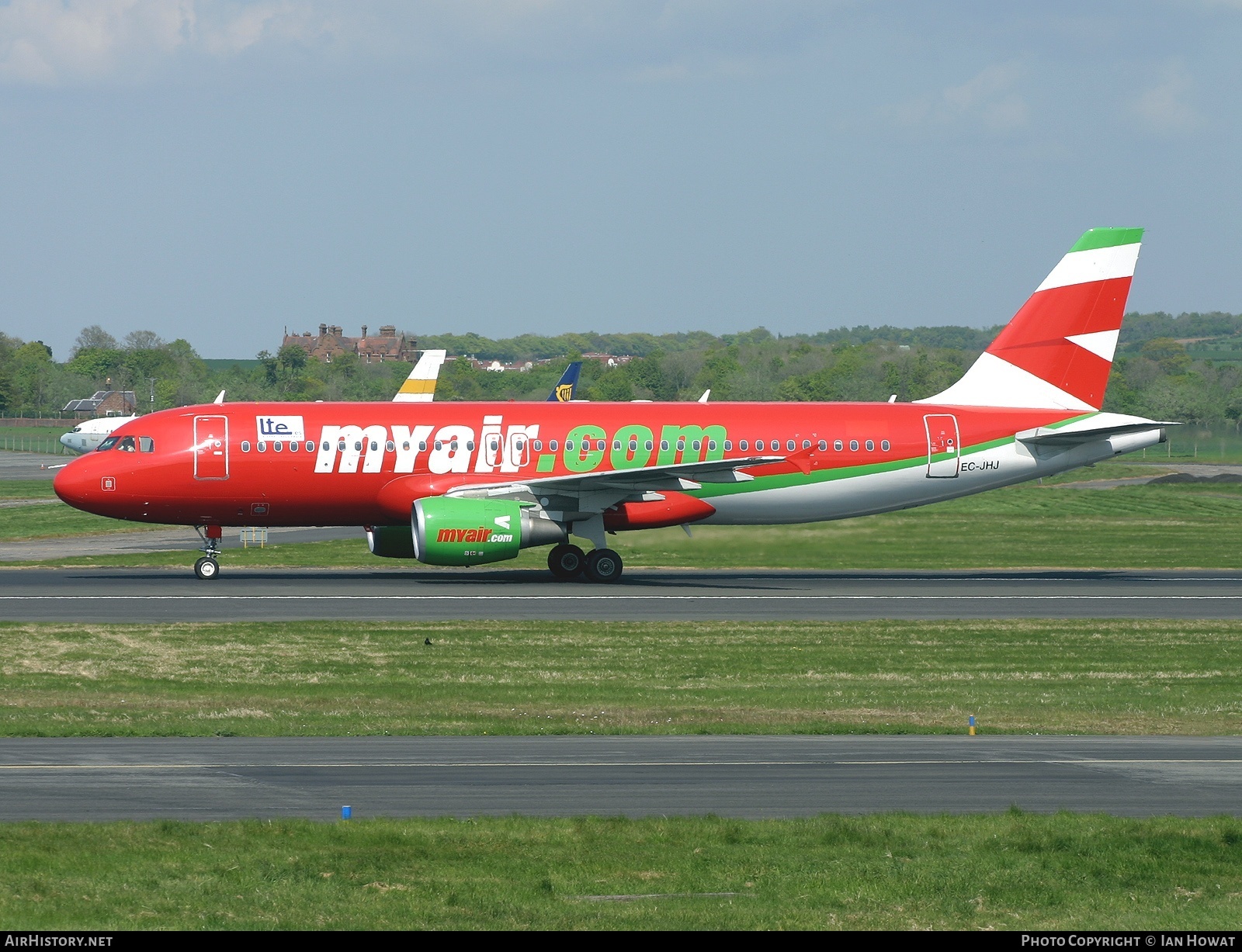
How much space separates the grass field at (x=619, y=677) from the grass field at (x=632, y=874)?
588 centimetres

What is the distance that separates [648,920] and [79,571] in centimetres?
3222

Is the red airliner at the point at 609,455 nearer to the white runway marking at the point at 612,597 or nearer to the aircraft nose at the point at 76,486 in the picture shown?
the aircraft nose at the point at 76,486

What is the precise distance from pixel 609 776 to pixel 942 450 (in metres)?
24.6

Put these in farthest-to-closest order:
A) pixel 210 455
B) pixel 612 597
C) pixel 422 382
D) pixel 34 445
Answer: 1. pixel 34 445
2. pixel 422 382
3. pixel 210 455
4. pixel 612 597

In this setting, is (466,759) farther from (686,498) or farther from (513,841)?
(686,498)

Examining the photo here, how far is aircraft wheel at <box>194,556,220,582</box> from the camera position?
37.0 metres

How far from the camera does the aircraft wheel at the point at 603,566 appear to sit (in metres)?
37.7

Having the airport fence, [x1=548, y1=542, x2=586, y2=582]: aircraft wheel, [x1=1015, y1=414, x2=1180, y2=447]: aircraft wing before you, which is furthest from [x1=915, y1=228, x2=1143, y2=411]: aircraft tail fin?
the airport fence

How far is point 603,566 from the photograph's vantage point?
37688mm

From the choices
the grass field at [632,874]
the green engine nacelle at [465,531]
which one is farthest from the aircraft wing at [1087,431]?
Answer: the grass field at [632,874]

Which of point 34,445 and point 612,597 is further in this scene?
point 34,445

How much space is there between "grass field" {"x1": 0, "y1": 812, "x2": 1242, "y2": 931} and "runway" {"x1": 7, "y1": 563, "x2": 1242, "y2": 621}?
56.2 ft

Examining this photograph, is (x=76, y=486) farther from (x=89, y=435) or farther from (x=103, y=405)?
(x=103, y=405)

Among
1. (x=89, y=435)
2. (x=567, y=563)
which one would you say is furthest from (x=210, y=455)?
(x=89, y=435)
